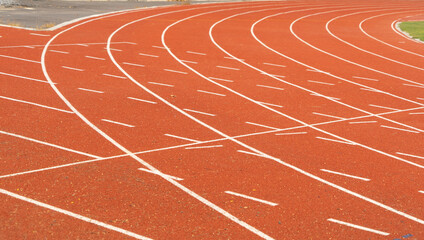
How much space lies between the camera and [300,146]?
9.73 m

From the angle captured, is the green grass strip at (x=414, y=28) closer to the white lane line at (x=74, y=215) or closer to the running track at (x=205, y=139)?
the running track at (x=205, y=139)

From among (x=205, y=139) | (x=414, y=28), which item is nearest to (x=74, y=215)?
(x=205, y=139)

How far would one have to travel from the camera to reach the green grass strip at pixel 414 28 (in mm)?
24812

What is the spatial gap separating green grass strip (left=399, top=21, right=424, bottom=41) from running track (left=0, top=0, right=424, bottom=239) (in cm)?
529

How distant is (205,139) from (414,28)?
20.8 meters

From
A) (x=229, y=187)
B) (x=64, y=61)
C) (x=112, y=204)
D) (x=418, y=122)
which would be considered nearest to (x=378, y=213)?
(x=229, y=187)

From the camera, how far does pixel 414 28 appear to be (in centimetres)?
2733

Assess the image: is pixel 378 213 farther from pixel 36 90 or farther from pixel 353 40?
pixel 353 40

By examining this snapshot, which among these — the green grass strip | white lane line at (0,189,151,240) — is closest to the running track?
white lane line at (0,189,151,240)

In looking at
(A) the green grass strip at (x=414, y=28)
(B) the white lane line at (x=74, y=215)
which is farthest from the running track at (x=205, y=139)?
(A) the green grass strip at (x=414, y=28)

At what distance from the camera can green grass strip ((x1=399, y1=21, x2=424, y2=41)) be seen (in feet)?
81.4

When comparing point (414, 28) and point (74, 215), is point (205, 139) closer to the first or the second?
point (74, 215)

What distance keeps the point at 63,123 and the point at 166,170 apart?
2876 millimetres

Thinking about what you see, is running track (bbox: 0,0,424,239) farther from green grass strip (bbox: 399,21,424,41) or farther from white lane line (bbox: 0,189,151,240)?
green grass strip (bbox: 399,21,424,41)
